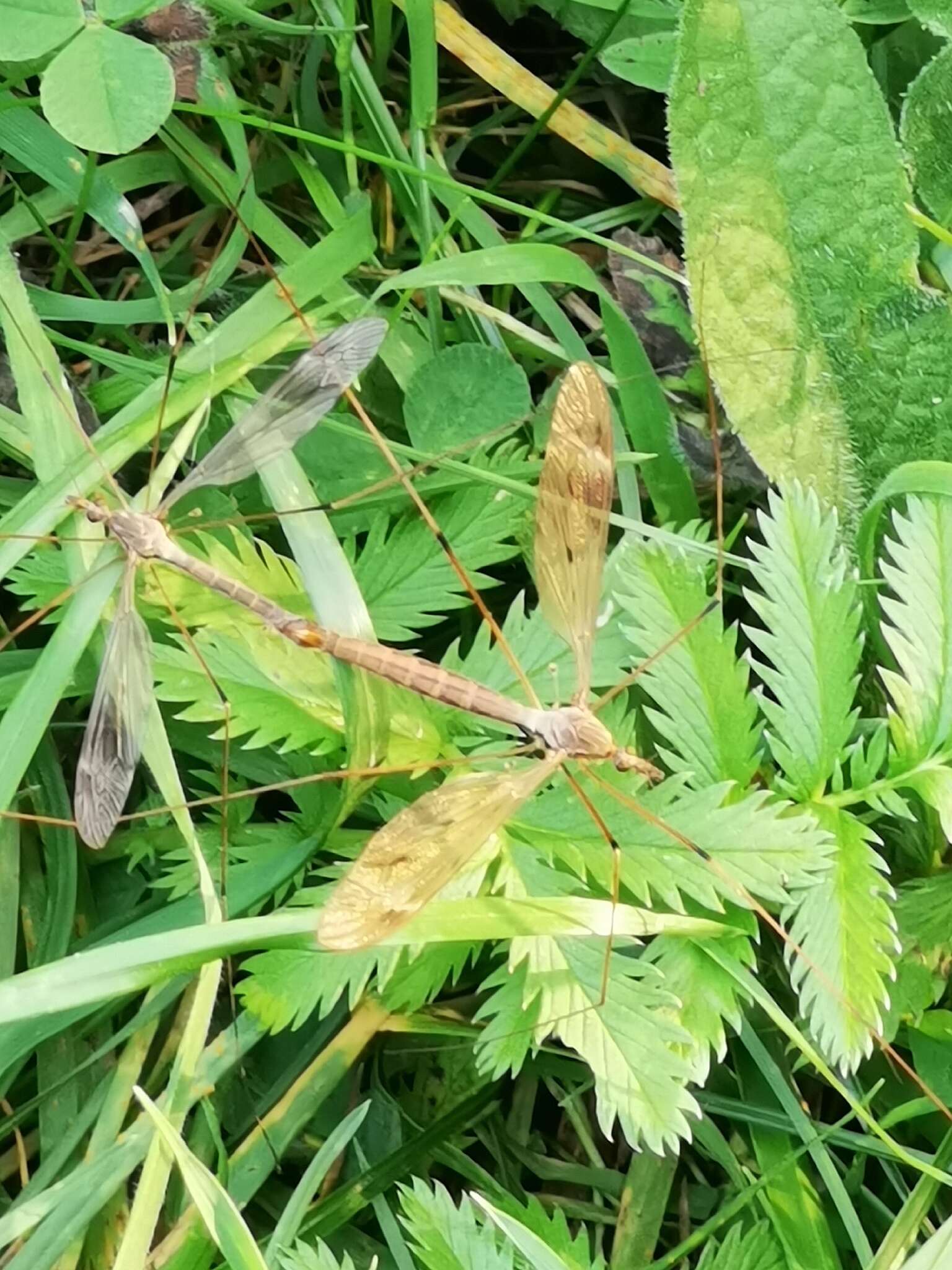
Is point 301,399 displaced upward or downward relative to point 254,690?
upward

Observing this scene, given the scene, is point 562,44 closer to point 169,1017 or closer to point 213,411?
point 213,411

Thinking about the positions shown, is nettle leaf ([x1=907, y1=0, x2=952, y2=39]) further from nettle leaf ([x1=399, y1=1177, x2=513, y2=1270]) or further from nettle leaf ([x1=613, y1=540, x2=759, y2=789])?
nettle leaf ([x1=399, y1=1177, x2=513, y2=1270])

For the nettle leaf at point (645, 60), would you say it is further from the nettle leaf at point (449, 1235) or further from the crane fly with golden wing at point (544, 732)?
the nettle leaf at point (449, 1235)

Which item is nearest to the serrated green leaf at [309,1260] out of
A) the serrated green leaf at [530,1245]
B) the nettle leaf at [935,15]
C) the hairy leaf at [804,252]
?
the serrated green leaf at [530,1245]

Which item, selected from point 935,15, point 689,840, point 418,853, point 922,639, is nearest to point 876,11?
point 935,15

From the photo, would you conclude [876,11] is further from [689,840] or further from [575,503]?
[689,840]

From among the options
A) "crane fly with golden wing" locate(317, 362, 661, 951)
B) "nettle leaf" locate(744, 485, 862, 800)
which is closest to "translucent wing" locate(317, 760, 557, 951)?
"crane fly with golden wing" locate(317, 362, 661, 951)
